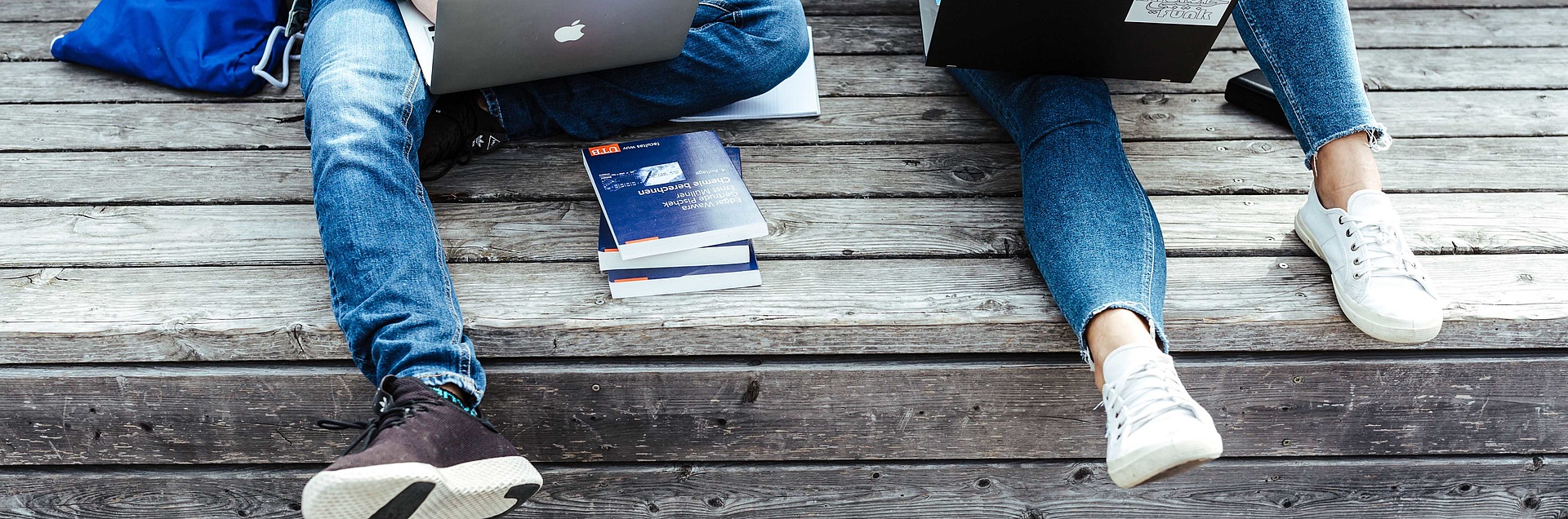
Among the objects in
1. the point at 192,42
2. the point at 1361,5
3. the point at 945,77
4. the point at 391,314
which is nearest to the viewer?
the point at 391,314

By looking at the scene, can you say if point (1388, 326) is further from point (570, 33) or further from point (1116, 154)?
point (570, 33)

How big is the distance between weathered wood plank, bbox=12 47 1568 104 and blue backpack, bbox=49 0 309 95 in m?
0.03

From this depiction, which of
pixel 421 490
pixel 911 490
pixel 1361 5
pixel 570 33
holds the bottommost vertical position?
pixel 911 490

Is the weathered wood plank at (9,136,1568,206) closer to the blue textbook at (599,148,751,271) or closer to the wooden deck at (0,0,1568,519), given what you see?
the wooden deck at (0,0,1568,519)

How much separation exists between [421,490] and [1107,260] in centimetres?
77

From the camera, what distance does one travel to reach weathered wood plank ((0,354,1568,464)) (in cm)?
115

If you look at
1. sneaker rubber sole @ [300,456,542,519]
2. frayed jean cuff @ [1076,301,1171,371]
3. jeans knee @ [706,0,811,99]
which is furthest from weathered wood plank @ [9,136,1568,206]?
sneaker rubber sole @ [300,456,542,519]

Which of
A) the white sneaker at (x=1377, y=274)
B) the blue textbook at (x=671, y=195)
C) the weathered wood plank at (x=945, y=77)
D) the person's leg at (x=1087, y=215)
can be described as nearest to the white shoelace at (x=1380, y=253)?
the white sneaker at (x=1377, y=274)

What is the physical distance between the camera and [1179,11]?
1.18 meters

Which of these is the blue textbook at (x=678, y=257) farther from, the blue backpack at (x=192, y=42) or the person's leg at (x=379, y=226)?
the blue backpack at (x=192, y=42)

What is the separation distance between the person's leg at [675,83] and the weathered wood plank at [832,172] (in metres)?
Answer: 0.05

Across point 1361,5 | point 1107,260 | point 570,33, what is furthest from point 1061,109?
point 1361,5

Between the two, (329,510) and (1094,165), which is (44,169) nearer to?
(329,510)

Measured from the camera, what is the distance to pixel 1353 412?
1.24 m
